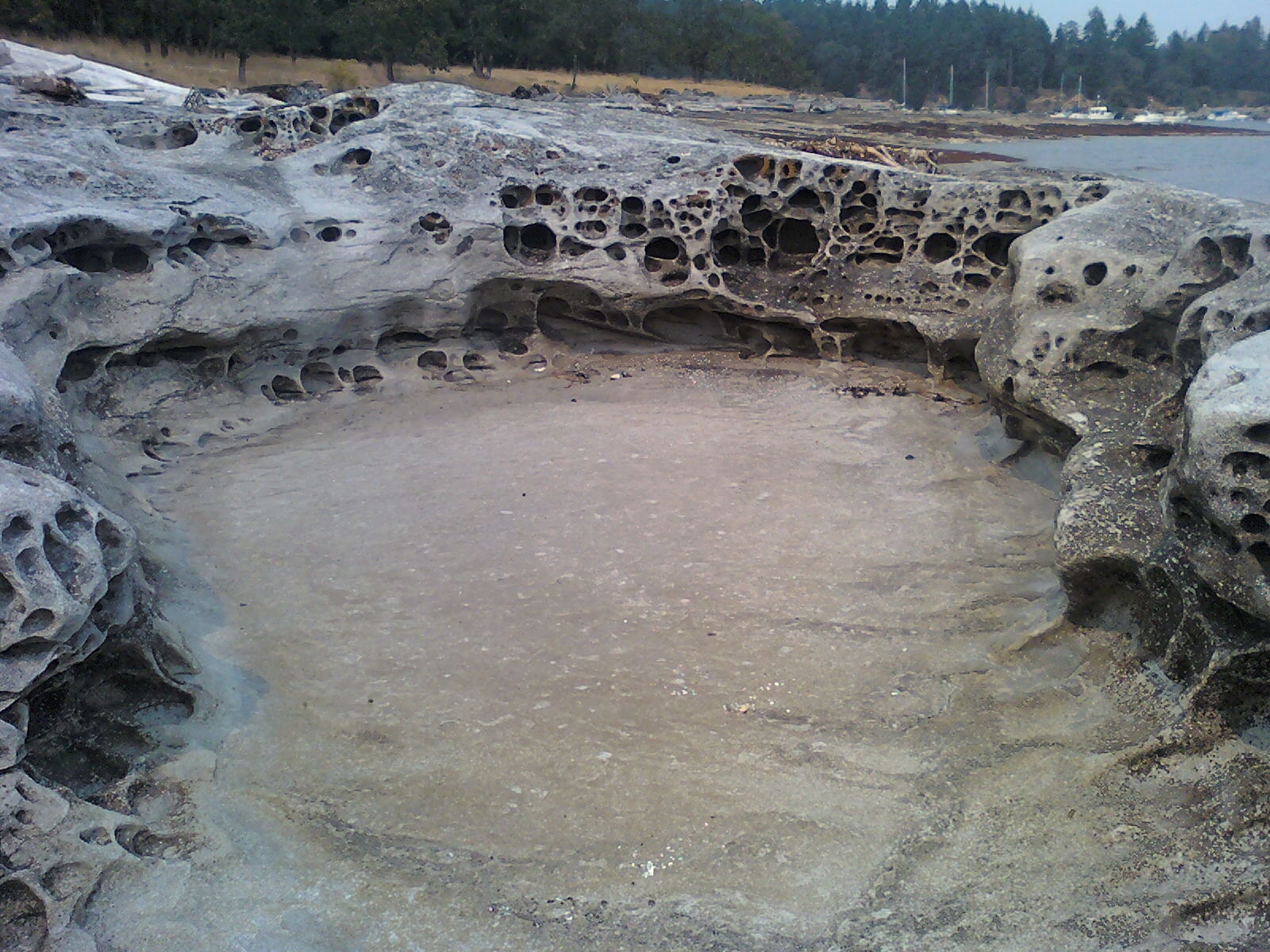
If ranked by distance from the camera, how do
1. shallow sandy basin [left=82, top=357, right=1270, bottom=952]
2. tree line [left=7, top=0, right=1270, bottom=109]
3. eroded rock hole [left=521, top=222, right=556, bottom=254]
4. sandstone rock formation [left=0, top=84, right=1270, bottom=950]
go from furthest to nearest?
tree line [left=7, top=0, right=1270, bottom=109] → eroded rock hole [left=521, top=222, right=556, bottom=254] → sandstone rock formation [left=0, top=84, right=1270, bottom=950] → shallow sandy basin [left=82, top=357, right=1270, bottom=952]

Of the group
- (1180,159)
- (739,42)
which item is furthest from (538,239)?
(739,42)

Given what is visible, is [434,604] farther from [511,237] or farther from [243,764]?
[511,237]

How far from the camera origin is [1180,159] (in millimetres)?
9391

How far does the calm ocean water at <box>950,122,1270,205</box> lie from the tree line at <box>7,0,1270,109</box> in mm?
583

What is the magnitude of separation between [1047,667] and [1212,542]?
3.46 feet

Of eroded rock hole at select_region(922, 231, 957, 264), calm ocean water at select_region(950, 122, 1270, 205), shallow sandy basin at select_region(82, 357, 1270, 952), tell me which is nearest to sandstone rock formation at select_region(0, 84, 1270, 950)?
eroded rock hole at select_region(922, 231, 957, 264)

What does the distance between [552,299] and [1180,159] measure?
6063mm

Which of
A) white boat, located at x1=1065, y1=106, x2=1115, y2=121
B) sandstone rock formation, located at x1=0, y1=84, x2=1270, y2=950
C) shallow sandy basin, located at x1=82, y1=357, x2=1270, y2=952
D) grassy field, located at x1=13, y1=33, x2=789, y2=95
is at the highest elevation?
grassy field, located at x1=13, y1=33, x2=789, y2=95

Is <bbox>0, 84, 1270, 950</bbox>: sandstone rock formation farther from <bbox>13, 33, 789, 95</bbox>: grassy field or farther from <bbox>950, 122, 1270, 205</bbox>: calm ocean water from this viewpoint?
<bbox>13, 33, 789, 95</bbox>: grassy field

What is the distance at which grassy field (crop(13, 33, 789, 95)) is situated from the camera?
18734 mm

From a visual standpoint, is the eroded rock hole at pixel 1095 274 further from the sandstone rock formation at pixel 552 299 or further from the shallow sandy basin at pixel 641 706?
the shallow sandy basin at pixel 641 706

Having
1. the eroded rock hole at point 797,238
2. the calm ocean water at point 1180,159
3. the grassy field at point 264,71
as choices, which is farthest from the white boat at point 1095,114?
the eroded rock hole at point 797,238

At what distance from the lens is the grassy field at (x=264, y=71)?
18.7 m

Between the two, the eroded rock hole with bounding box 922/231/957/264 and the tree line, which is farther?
the tree line
